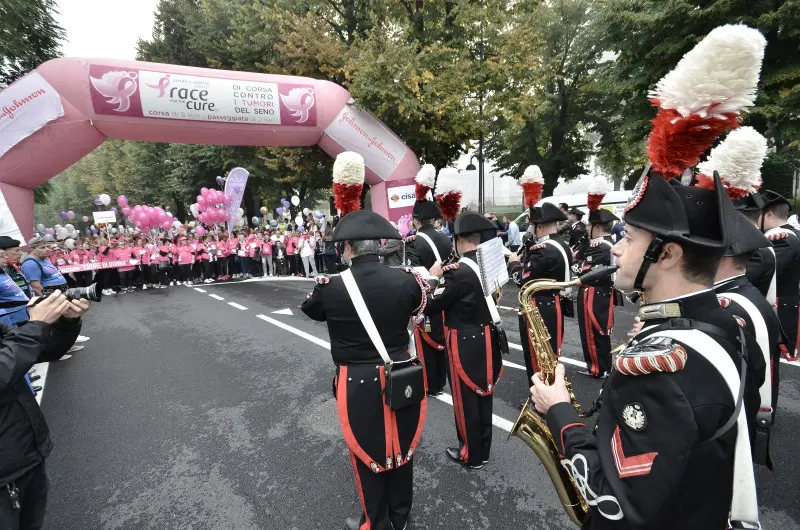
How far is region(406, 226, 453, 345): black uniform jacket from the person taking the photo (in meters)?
4.95

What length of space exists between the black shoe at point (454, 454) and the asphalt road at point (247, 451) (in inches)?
2.4

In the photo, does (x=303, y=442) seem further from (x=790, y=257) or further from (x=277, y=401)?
(x=790, y=257)

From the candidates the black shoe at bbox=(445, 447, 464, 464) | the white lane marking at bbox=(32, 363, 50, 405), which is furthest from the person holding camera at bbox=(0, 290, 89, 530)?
the white lane marking at bbox=(32, 363, 50, 405)

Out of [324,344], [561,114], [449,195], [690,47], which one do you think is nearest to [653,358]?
[449,195]

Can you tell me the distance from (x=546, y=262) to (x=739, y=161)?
6.62 ft

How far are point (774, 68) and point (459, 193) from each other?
1305 cm

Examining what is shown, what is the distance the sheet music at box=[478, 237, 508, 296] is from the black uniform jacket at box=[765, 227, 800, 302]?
9.81 ft

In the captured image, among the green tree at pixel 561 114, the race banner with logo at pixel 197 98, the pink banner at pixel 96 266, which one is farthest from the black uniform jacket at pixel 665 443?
the green tree at pixel 561 114

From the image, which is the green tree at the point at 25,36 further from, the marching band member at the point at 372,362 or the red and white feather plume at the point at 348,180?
the marching band member at the point at 372,362

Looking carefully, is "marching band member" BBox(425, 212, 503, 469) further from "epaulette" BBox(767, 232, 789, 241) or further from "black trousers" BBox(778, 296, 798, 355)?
"black trousers" BBox(778, 296, 798, 355)

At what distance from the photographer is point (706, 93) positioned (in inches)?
59.9

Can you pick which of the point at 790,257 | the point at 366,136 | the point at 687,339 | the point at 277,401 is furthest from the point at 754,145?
the point at 366,136

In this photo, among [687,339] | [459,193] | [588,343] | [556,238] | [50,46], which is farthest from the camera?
[50,46]

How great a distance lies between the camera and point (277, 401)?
5.21 meters
